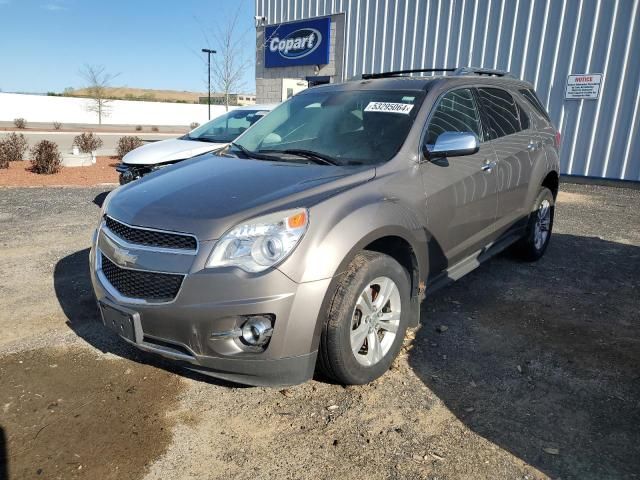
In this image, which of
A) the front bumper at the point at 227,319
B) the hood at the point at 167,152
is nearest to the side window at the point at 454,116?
the front bumper at the point at 227,319

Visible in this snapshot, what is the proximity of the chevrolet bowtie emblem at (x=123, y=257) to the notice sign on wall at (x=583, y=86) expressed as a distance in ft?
38.7

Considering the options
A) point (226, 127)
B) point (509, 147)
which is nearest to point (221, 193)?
point (509, 147)

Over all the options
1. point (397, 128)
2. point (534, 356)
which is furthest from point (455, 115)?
point (534, 356)

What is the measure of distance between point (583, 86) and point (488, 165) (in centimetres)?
924

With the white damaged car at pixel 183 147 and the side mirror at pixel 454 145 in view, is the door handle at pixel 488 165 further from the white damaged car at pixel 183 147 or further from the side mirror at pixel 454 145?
the white damaged car at pixel 183 147

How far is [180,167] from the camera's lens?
3646 mm

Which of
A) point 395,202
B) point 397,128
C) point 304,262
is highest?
point 397,128

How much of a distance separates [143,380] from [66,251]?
3263 millimetres

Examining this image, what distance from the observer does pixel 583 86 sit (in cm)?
1142

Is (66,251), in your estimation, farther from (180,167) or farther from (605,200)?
(605,200)

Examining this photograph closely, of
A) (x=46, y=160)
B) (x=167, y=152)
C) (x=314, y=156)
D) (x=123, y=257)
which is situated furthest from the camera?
(x=46, y=160)

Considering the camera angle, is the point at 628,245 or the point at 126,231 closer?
the point at 126,231

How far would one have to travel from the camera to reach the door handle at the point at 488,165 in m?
3.97

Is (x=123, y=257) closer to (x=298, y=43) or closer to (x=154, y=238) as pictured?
(x=154, y=238)
